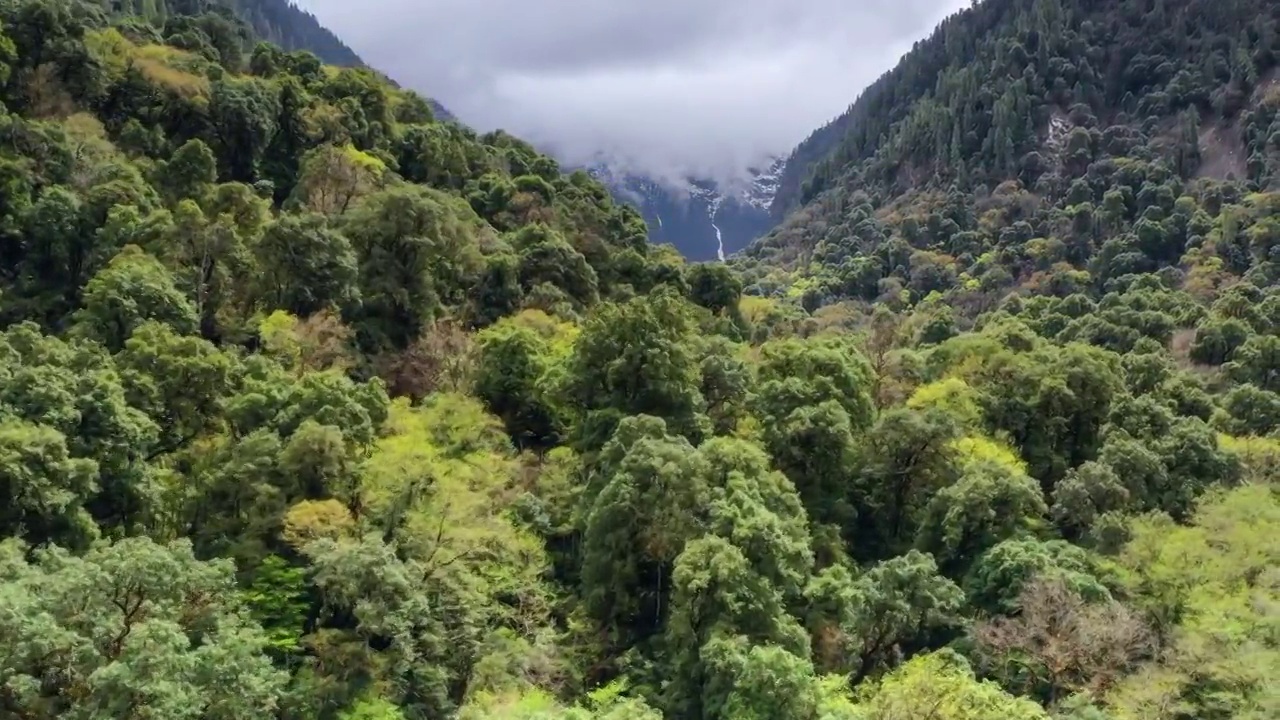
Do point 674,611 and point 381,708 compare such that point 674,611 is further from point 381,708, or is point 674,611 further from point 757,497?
point 381,708

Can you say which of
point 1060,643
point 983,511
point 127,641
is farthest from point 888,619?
point 127,641

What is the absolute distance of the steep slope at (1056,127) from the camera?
10694 centimetres

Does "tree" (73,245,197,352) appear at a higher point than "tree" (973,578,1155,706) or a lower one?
higher

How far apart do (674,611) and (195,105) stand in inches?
1502

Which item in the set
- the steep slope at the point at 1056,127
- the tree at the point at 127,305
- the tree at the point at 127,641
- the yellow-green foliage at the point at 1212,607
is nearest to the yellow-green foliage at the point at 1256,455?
the yellow-green foliage at the point at 1212,607

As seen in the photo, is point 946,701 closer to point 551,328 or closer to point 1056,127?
point 551,328

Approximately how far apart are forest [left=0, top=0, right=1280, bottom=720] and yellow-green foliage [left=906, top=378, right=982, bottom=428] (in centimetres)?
22

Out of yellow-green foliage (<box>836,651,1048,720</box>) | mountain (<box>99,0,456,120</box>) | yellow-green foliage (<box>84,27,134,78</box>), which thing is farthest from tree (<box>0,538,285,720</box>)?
mountain (<box>99,0,456,120</box>)

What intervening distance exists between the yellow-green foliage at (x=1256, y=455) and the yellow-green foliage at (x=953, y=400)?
9869 millimetres

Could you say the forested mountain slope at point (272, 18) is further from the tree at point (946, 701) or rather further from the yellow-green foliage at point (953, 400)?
the tree at point (946, 701)

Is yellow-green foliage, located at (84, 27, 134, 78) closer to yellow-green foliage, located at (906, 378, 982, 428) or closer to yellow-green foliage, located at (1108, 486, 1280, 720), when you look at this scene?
yellow-green foliage, located at (906, 378, 982, 428)

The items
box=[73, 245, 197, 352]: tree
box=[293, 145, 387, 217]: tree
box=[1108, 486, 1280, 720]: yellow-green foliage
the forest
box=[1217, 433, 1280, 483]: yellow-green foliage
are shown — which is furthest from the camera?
box=[293, 145, 387, 217]: tree

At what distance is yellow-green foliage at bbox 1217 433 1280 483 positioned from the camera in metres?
38.5

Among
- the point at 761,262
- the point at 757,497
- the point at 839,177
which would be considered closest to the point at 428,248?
the point at 757,497
